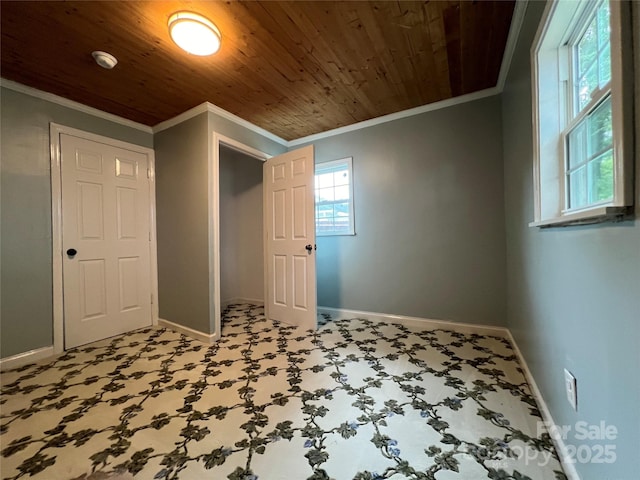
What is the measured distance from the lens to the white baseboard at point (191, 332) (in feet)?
8.34

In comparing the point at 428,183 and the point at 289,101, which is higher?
the point at 289,101

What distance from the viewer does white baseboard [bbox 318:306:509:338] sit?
8.23 ft

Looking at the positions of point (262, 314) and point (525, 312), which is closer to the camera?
point (525, 312)

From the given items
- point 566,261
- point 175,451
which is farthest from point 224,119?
point 566,261

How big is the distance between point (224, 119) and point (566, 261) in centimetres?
304

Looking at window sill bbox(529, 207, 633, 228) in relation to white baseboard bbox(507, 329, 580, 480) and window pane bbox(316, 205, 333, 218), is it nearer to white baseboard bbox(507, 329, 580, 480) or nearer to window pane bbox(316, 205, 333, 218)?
white baseboard bbox(507, 329, 580, 480)

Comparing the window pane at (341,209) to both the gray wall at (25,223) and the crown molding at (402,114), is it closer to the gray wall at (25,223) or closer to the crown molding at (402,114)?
the crown molding at (402,114)

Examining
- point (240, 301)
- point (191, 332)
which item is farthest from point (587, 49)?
point (240, 301)

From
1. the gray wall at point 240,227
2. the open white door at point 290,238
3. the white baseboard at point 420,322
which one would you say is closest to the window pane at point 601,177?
the white baseboard at point 420,322

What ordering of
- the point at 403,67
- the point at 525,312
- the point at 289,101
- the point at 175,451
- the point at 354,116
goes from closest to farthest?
1. the point at 175,451
2. the point at 525,312
3. the point at 403,67
4. the point at 289,101
5. the point at 354,116

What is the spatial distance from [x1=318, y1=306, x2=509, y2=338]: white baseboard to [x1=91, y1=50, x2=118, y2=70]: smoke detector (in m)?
3.22

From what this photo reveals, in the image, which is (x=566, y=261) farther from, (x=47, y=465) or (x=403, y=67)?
(x=47, y=465)

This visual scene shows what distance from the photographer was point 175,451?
47.1 inches

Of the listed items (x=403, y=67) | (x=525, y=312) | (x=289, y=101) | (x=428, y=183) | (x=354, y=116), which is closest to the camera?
(x=525, y=312)
